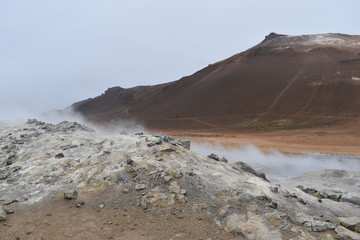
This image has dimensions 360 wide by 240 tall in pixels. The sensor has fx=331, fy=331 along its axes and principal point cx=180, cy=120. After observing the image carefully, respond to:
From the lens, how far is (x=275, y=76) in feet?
166

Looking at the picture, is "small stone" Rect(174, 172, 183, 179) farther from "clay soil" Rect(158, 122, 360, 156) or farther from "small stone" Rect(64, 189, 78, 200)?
"clay soil" Rect(158, 122, 360, 156)

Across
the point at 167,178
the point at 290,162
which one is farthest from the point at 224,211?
the point at 290,162

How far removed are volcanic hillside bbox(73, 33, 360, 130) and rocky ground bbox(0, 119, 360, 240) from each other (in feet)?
91.9

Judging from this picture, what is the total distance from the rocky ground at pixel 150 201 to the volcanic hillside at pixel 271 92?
1103 inches

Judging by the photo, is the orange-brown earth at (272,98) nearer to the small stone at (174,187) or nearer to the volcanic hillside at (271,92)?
the volcanic hillside at (271,92)

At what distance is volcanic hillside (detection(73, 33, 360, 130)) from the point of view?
3819 cm

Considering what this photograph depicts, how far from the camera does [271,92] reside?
46.1m

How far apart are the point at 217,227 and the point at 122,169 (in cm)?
254

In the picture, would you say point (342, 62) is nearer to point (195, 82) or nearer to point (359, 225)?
point (195, 82)

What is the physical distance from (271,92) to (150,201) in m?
42.6

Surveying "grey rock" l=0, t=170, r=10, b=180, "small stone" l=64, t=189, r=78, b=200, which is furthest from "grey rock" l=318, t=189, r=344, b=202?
"grey rock" l=0, t=170, r=10, b=180

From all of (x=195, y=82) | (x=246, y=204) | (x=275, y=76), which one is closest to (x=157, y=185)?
(x=246, y=204)

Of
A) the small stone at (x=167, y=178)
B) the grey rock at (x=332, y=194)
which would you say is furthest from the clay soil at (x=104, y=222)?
the grey rock at (x=332, y=194)

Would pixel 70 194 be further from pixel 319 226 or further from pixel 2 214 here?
pixel 319 226
